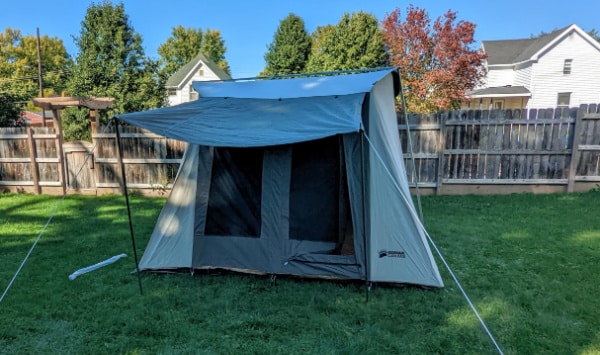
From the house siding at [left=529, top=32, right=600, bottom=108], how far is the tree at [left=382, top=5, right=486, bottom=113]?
3825 millimetres

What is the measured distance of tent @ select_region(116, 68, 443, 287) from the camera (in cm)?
309

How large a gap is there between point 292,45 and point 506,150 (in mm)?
18138

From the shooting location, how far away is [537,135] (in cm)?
622

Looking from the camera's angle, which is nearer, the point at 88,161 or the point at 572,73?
the point at 88,161

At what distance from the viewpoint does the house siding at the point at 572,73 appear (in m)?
16.8

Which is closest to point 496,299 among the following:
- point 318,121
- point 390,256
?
point 390,256

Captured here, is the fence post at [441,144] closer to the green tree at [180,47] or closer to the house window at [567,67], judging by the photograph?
the house window at [567,67]

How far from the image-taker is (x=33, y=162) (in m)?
7.12

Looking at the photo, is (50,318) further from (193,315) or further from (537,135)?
(537,135)

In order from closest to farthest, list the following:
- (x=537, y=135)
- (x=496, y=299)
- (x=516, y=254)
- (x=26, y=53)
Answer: (x=496, y=299)
(x=516, y=254)
(x=537, y=135)
(x=26, y=53)

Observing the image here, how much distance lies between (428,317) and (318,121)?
1.69 m

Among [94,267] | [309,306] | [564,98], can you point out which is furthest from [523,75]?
[94,267]

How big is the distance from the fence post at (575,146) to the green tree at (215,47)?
29.6 meters

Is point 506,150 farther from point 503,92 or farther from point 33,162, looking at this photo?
point 503,92
